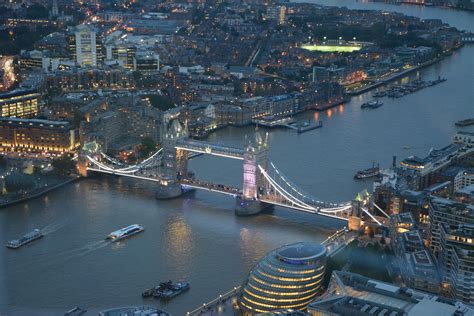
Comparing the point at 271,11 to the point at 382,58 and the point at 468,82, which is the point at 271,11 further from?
the point at 468,82

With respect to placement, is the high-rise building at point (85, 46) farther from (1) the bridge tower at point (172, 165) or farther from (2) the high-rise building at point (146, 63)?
(1) the bridge tower at point (172, 165)

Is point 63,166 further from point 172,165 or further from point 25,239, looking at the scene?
point 25,239

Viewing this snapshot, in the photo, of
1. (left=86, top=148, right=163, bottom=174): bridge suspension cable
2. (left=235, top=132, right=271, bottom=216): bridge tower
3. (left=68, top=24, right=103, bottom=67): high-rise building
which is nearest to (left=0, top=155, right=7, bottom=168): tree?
(left=86, top=148, right=163, bottom=174): bridge suspension cable

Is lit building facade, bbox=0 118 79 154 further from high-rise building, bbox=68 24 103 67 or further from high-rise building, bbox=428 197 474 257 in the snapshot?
high-rise building, bbox=68 24 103 67

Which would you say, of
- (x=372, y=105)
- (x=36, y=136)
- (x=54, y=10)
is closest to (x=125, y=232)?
(x=36, y=136)

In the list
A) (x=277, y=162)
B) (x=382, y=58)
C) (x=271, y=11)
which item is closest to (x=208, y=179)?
(x=277, y=162)

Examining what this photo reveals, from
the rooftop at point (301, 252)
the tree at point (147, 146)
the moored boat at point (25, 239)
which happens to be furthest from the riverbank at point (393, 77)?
the rooftop at point (301, 252)
